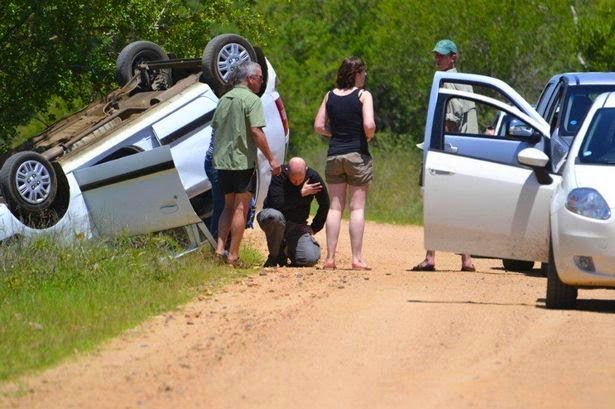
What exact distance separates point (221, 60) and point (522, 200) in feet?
12.7

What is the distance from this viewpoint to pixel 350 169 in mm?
13305

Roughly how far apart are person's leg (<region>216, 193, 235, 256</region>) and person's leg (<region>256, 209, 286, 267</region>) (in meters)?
0.36

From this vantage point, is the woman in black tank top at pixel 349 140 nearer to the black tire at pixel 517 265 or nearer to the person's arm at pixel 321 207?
the person's arm at pixel 321 207

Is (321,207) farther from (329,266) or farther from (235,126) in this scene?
(235,126)

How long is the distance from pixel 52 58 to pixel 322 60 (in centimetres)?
2179

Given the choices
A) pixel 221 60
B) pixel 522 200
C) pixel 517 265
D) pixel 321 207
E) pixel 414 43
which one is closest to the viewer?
pixel 522 200

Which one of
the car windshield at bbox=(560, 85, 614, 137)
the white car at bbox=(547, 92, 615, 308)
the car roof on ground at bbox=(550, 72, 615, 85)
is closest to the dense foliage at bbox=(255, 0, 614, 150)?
the car roof on ground at bbox=(550, 72, 615, 85)

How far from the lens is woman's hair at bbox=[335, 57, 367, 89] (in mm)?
13227

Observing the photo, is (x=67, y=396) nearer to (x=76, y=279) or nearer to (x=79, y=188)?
(x=76, y=279)

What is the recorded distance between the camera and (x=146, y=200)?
12977mm

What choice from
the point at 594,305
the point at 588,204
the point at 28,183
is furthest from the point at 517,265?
the point at 28,183

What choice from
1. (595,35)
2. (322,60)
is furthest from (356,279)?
(322,60)

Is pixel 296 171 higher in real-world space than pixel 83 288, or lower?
Result: higher

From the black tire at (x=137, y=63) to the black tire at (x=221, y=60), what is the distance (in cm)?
108
